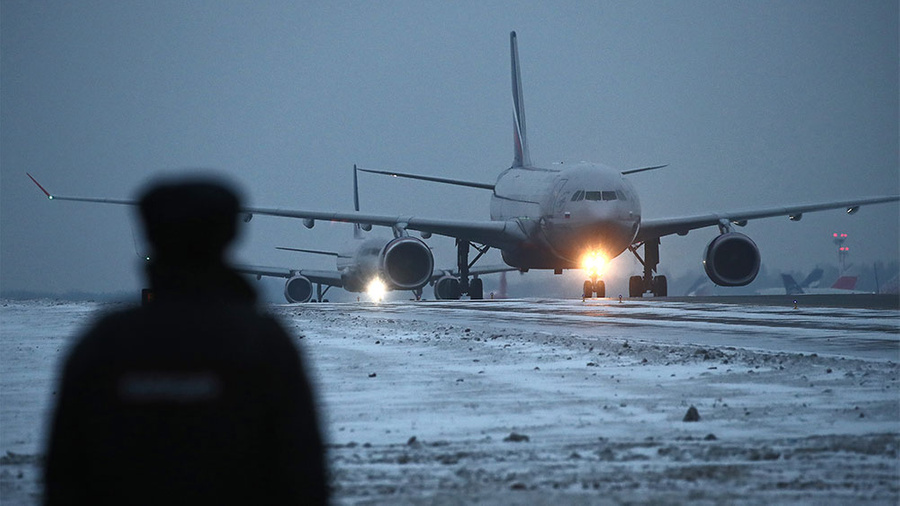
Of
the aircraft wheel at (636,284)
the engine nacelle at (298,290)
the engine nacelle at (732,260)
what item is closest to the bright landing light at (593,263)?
the aircraft wheel at (636,284)

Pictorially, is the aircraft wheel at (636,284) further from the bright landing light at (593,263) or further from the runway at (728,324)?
the runway at (728,324)

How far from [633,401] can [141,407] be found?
6.12 meters

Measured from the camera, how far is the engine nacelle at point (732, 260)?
110ft

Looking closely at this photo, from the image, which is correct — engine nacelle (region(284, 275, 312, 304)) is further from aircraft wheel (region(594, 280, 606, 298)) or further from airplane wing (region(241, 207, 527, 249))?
aircraft wheel (region(594, 280, 606, 298))

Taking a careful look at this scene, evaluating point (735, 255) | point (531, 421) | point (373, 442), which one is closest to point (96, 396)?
point (373, 442)

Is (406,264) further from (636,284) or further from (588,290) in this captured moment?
(636,284)

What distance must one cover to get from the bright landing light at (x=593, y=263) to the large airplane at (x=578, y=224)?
0.03m

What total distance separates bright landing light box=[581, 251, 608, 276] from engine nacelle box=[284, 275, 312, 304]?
30955 mm

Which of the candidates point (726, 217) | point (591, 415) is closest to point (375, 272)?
point (726, 217)

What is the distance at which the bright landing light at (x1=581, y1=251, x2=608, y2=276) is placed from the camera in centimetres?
3459

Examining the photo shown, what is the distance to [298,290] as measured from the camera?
213 feet

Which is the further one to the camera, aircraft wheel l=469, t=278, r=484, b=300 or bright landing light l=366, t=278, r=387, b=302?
bright landing light l=366, t=278, r=387, b=302

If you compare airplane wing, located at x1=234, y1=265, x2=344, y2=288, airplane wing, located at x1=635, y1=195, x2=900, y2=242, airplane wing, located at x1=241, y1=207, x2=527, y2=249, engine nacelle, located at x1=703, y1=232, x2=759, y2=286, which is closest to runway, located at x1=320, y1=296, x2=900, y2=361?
engine nacelle, located at x1=703, y1=232, x2=759, y2=286

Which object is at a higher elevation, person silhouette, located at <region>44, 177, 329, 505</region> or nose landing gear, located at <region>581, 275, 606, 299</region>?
nose landing gear, located at <region>581, 275, 606, 299</region>
